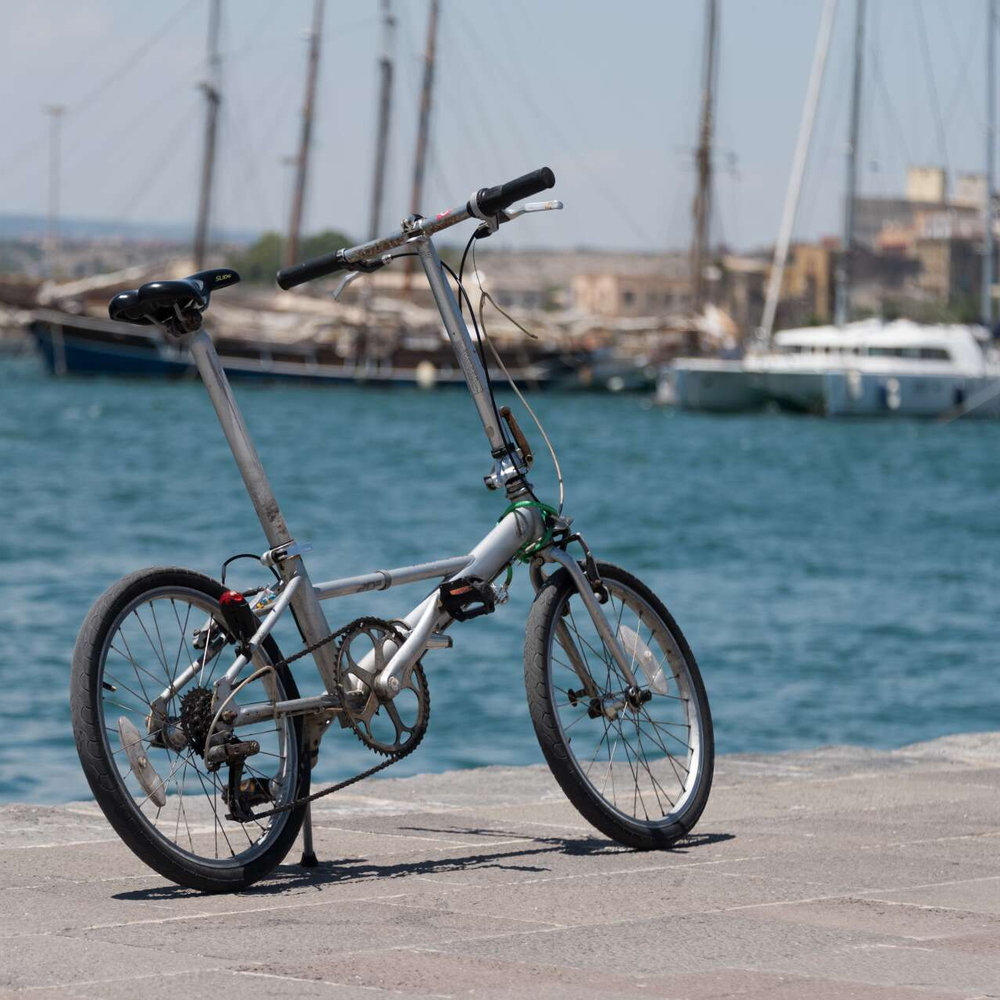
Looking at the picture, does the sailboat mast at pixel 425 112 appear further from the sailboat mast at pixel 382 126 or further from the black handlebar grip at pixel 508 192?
the black handlebar grip at pixel 508 192

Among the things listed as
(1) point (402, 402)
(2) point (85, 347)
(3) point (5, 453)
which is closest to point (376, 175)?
(1) point (402, 402)

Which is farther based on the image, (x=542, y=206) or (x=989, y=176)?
(x=989, y=176)

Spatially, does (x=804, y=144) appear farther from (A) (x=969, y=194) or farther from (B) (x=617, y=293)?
(B) (x=617, y=293)

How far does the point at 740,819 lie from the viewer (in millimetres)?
5527

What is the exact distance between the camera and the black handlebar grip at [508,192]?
472 cm

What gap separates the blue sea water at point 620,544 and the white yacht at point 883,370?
1.10 m

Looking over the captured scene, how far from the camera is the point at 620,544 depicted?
3142 centimetres

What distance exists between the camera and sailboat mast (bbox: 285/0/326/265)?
92.4 meters

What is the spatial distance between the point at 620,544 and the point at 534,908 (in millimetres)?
27250

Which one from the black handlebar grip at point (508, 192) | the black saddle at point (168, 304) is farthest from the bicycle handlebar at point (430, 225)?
the black saddle at point (168, 304)

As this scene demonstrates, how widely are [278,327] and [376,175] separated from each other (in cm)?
1590

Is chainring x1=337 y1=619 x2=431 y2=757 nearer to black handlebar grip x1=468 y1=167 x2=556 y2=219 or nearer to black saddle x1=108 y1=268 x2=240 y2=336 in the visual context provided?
black saddle x1=108 y1=268 x2=240 y2=336

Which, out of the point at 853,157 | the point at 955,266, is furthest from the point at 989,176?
the point at 955,266

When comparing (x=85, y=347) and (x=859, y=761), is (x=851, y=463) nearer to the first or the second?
(x=859, y=761)
